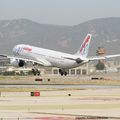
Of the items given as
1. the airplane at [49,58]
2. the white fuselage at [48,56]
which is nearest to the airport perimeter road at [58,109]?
the airplane at [49,58]

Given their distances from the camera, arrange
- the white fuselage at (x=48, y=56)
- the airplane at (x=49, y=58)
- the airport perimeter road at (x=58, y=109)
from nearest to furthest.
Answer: the airport perimeter road at (x=58, y=109), the airplane at (x=49, y=58), the white fuselage at (x=48, y=56)

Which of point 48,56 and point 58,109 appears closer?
point 58,109

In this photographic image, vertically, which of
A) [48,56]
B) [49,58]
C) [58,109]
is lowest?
[58,109]

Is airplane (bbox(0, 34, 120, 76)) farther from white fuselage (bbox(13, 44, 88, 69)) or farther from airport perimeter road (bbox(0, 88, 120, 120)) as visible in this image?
airport perimeter road (bbox(0, 88, 120, 120))

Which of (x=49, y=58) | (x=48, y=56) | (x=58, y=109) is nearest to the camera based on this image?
(x=58, y=109)

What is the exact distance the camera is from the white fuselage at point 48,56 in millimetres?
144000

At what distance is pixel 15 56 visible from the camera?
15300 cm

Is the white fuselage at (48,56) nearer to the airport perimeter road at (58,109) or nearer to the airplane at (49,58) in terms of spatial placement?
the airplane at (49,58)

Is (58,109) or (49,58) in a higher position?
(49,58)

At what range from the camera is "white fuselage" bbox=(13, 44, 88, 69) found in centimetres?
14400

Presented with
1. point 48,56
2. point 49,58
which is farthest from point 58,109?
point 48,56

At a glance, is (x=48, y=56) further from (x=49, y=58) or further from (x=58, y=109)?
(x=58, y=109)

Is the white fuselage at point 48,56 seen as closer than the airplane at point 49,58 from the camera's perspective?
No

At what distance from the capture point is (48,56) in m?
147
